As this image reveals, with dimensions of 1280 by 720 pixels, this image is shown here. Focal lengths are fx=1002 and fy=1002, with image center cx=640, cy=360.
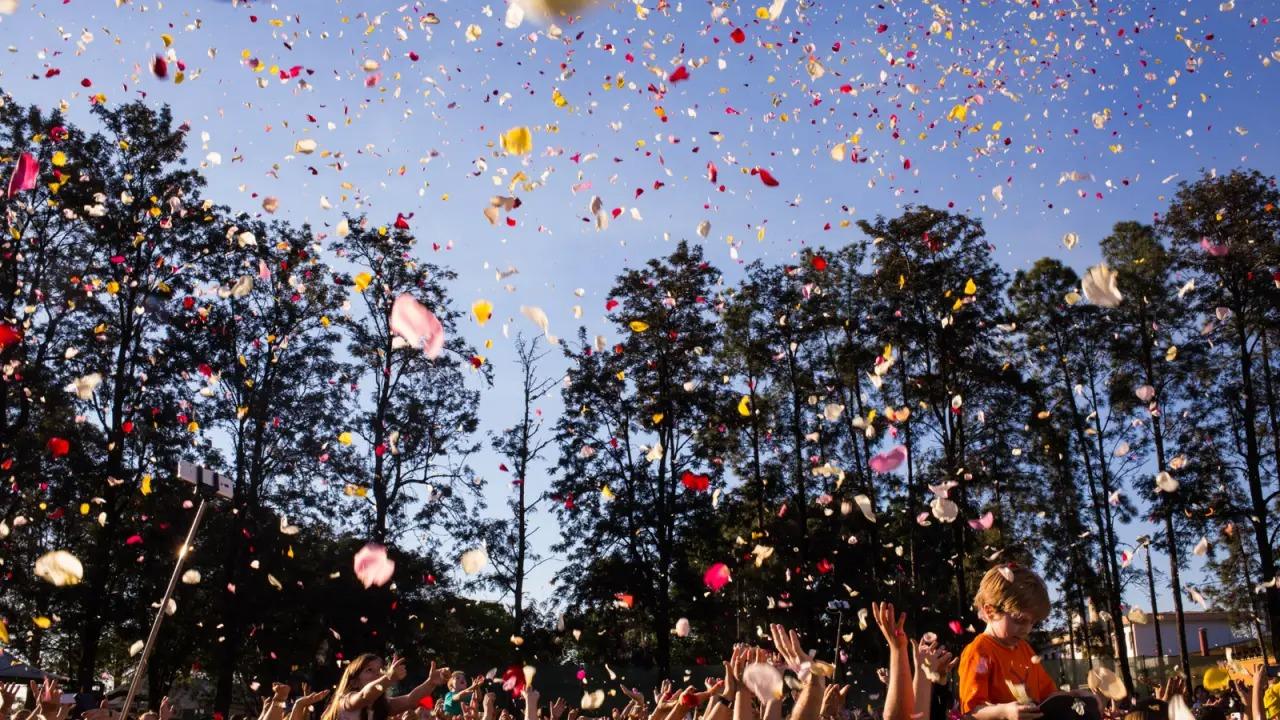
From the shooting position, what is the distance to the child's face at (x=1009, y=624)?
3352 mm

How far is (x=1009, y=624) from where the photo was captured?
11.0ft

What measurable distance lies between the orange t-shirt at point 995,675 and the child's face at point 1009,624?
0.04 metres

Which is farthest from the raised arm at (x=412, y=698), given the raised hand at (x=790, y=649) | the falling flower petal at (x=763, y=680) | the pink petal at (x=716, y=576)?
the pink petal at (x=716, y=576)

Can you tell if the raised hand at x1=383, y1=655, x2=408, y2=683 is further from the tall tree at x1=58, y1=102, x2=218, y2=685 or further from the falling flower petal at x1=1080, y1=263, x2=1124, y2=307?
the tall tree at x1=58, y1=102, x2=218, y2=685

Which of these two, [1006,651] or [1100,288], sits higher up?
[1100,288]

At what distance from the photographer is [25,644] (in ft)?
69.0

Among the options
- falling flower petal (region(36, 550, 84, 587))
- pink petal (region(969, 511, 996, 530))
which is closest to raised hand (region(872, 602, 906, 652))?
falling flower petal (region(36, 550, 84, 587))

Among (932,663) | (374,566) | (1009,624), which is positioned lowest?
(932,663)

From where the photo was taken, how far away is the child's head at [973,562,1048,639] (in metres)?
3.33

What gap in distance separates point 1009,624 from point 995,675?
17 cm

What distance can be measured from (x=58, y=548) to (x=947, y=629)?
2136 centimetres

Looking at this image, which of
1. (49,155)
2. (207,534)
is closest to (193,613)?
(207,534)

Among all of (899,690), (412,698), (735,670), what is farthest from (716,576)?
(899,690)

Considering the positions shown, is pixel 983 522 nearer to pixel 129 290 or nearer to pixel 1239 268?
pixel 1239 268
